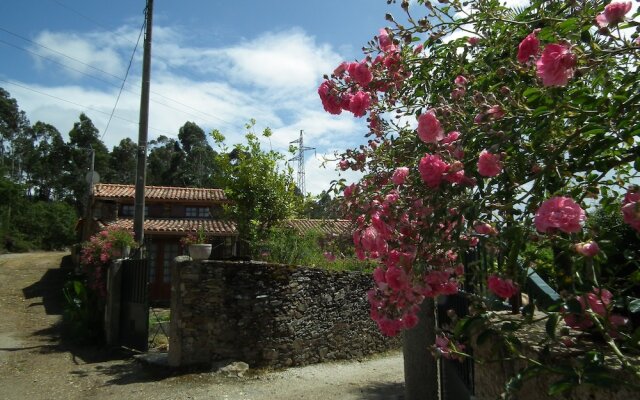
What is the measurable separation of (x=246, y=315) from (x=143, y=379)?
6.09ft

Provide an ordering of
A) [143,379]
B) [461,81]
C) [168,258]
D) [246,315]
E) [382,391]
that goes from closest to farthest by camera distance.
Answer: [461,81] < [382,391] < [143,379] < [246,315] < [168,258]

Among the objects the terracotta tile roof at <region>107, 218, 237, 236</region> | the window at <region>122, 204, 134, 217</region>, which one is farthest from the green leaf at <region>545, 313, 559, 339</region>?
the window at <region>122, 204, 134, 217</region>

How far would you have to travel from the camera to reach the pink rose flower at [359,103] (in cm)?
266

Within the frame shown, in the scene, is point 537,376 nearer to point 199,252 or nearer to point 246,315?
point 246,315

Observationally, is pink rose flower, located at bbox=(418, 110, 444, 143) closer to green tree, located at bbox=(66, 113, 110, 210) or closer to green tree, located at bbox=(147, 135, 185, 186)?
green tree, located at bbox=(147, 135, 185, 186)

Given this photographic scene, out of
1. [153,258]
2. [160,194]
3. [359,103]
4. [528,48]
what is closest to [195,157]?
[160,194]

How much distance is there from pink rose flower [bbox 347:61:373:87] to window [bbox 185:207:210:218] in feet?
70.2

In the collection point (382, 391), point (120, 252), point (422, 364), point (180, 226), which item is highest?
point (180, 226)

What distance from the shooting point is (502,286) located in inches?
68.6

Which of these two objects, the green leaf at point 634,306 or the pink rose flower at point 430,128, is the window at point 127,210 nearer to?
the pink rose flower at point 430,128

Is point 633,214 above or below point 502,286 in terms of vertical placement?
above

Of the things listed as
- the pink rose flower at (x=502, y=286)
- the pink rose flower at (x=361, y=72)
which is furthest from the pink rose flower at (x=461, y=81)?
the pink rose flower at (x=502, y=286)

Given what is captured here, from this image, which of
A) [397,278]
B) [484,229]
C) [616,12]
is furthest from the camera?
[397,278]

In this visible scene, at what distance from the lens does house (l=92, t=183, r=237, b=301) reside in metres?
19.4
